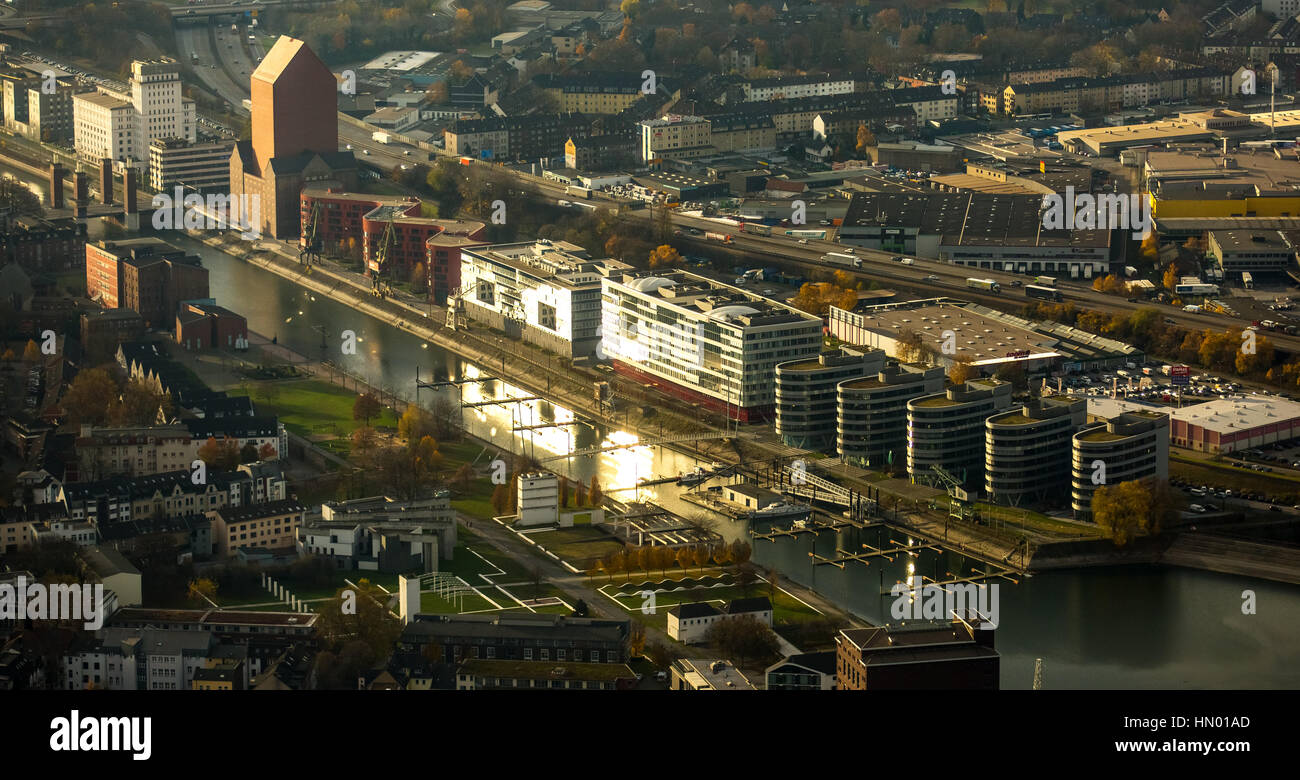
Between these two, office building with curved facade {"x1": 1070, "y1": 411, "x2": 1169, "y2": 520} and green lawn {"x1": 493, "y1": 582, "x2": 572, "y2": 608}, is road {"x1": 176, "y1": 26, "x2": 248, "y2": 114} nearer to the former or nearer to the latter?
office building with curved facade {"x1": 1070, "y1": 411, "x2": 1169, "y2": 520}

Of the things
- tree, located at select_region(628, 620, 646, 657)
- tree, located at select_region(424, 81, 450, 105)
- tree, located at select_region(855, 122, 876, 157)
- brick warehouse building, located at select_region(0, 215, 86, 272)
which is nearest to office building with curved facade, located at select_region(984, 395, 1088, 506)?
tree, located at select_region(628, 620, 646, 657)

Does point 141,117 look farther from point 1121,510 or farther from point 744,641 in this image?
point 744,641

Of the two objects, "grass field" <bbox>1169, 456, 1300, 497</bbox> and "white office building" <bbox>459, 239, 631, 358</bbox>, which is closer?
"grass field" <bbox>1169, 456, 1300, 497</bbox>

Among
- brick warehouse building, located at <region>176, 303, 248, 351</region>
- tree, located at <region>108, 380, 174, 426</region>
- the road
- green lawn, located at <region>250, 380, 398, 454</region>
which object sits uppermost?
the road

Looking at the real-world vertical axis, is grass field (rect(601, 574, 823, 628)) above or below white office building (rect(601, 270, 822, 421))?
below

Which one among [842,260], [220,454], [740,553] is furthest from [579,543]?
[842,260]

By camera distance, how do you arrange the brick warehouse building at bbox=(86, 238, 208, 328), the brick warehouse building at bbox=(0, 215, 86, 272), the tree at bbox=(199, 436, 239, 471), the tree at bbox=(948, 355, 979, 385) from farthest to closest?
the brick warehouse building at bbox=(0, 215, 86, 272) → the brick warehouse building at bbox=(86, 238, 208, 328) → the tree at bbox=(948, 355, 979, 385) → the tree at bbox=(199, 436, 239, 471)
